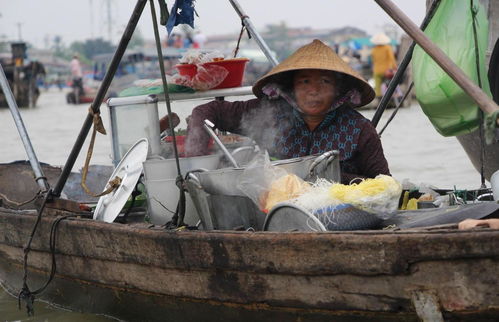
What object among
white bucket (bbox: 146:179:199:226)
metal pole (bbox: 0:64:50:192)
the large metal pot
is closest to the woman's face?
the large metal pot

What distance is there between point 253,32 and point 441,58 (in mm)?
2176

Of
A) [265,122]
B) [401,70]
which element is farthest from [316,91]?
[401,70]

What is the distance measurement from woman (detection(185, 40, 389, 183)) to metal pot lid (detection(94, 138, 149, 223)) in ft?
0.74

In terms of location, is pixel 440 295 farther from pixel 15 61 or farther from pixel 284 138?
pixel 15 61

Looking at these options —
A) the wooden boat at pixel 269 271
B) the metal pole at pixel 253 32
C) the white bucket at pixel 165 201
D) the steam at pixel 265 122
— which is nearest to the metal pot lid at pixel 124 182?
the wooden boat at pixel 269 271

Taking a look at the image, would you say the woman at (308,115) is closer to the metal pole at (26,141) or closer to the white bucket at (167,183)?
Answer: the white bucket at (167,183)

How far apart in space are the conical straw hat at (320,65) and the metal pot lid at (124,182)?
0.66 m

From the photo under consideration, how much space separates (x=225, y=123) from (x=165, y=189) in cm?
59

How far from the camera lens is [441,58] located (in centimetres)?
312

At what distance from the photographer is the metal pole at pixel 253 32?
504 cm

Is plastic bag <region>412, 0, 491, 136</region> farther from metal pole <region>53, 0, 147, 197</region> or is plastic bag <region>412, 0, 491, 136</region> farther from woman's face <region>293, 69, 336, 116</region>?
metal pole <region>53, 0, 147, 197</region>

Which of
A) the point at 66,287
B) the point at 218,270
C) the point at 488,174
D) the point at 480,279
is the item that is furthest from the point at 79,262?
the point at 488,174

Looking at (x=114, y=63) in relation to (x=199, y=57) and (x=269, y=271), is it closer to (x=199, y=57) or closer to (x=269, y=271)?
(x=199, y=57)

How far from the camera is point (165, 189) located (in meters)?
3.83
